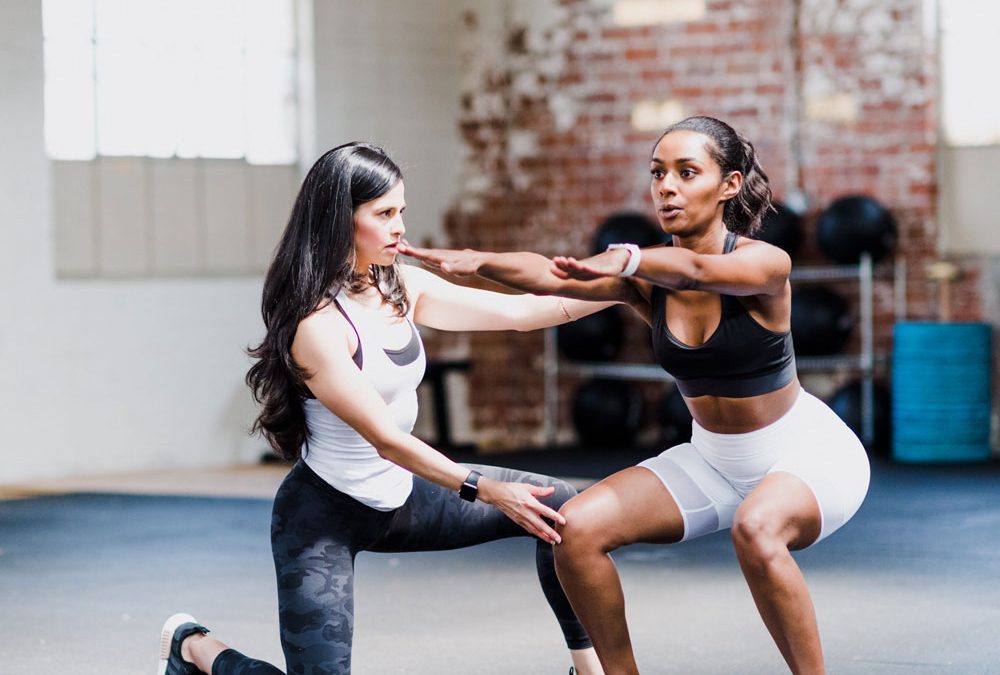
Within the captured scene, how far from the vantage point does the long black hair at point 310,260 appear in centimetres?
307

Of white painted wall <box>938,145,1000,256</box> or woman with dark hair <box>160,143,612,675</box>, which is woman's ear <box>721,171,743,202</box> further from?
white painted wall <box>938,145,1000,256</box>

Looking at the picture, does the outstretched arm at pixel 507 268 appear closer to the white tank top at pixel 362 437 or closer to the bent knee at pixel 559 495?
the white tank top at pixel 362 437

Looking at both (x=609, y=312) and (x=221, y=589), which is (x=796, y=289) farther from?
(x=221, y=589)

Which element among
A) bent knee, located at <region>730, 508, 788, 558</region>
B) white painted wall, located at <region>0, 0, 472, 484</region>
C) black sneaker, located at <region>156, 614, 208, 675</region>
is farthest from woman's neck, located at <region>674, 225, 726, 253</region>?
white painted wall, located at <region>0, 0, 472, 484</region>

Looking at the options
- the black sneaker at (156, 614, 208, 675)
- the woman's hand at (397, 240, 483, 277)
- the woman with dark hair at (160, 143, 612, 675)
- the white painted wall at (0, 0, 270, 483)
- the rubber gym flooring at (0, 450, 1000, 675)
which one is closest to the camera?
the woman's hand at (397, 240, 483, 277)

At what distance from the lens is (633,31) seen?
9.41 meters

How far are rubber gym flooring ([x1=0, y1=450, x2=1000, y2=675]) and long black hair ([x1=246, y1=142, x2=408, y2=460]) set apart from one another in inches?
44.5

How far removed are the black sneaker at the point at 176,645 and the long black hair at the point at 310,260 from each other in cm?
60

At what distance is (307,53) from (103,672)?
5.86 meters

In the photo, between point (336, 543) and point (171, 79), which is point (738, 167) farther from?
point (171, 79)

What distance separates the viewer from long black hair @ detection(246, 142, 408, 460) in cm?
307

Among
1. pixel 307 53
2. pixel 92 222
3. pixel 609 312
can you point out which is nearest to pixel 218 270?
pixel 92 222

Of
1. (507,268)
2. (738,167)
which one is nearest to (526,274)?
(507,268)

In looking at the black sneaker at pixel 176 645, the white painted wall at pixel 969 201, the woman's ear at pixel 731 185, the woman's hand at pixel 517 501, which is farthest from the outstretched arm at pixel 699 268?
the white painted wall at pixel 969 201
